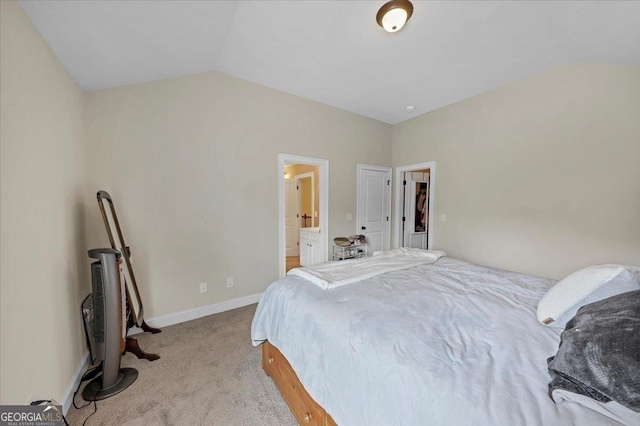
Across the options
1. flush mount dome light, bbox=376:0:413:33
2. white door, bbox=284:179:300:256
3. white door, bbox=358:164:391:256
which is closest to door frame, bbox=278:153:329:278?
white door, bbox=358:164:391:256

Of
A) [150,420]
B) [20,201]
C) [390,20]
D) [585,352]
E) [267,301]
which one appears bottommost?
[150,420]

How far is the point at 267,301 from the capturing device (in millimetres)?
1804

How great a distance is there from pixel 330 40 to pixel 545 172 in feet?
9.16

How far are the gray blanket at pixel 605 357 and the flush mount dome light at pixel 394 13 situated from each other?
2.10 m

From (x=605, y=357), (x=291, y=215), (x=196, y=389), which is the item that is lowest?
(x=196, y=389)

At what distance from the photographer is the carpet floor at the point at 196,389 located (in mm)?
1495

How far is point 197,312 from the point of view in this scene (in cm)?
275

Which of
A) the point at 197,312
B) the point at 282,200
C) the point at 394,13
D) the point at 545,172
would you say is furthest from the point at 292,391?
the point at 545,172

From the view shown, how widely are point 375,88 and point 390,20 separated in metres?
1.32

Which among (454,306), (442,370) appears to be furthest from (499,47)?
(442,370)

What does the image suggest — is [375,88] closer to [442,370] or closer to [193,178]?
[193,178]

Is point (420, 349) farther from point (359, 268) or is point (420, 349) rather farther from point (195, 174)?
point (195, 174)

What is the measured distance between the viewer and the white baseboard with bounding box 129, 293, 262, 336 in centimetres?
252

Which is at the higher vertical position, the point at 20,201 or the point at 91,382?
the point at 20,201
